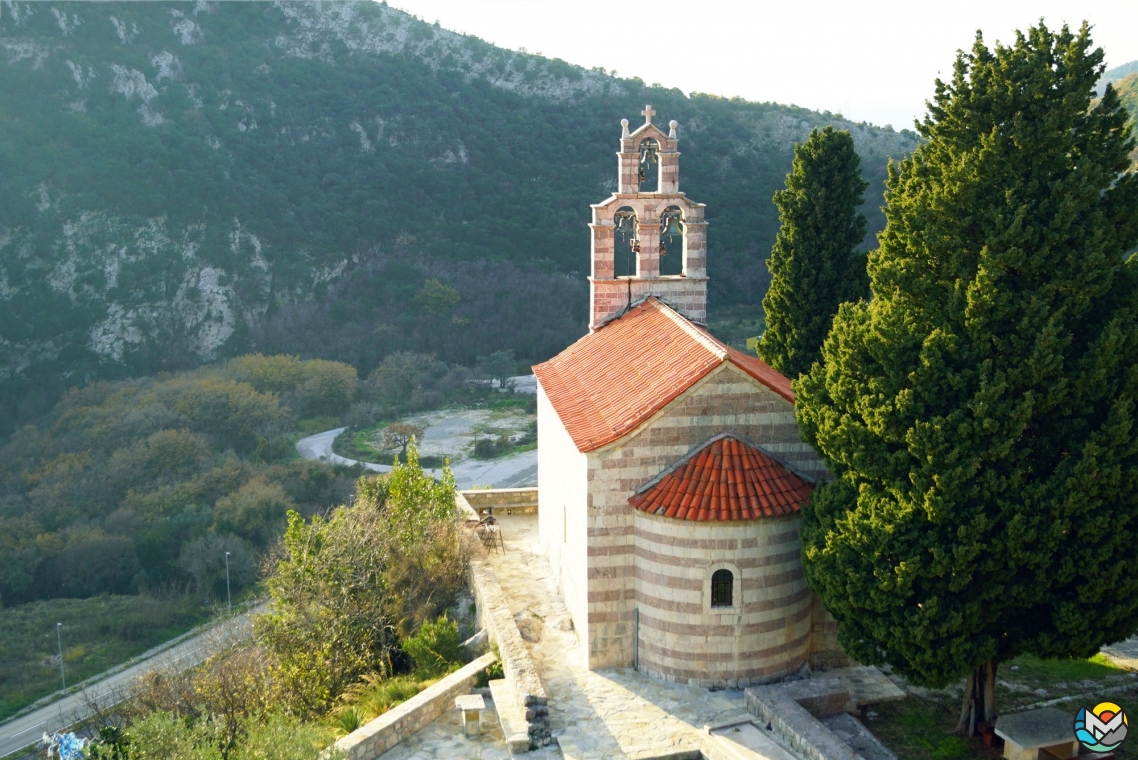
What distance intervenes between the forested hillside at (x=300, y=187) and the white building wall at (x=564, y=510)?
134ft

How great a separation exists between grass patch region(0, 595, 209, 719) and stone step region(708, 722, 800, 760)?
24814 millimetres

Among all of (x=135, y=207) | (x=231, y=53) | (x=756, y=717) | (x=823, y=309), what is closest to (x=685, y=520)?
(x=756, y=717)

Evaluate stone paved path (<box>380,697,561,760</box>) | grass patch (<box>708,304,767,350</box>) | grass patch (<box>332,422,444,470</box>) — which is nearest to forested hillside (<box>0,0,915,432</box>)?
grass patch (<box>708,304,767,350</box>)

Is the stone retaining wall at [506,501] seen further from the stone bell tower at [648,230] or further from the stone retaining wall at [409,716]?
the stone retaining wall at [409,716]

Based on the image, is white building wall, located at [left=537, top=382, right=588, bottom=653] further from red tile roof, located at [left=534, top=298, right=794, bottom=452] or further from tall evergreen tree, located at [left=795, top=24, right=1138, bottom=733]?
tall evergreen tree, located at [left=795, top=24, right=1138, bottom=733]

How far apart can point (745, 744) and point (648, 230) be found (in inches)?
356

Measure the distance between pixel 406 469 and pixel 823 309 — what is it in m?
8.13

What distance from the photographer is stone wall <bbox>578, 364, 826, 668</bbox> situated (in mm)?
13211

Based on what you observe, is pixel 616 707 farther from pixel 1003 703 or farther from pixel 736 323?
pixel 736 323

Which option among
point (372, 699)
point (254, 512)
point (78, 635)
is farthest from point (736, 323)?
point (372, 699)

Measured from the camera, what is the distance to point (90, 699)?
2606 centimetres

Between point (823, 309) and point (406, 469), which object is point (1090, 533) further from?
point (406, 469)

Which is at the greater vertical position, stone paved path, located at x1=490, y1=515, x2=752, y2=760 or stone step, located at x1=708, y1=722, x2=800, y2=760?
stone step, located at x1=708, y1=722, x2=800, y2=760

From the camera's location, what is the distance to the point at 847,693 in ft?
40.5
